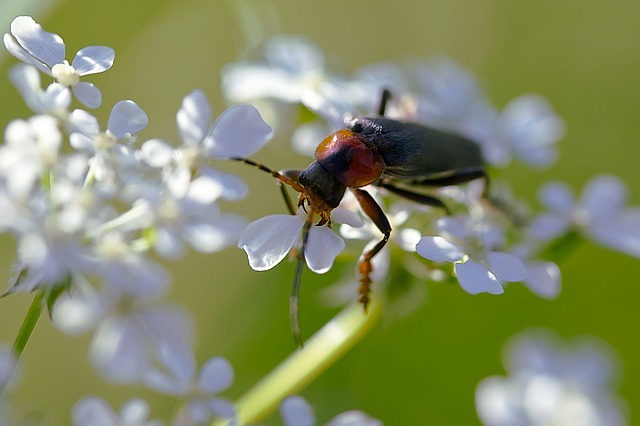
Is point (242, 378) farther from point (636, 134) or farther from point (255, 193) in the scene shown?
point (636, 134)

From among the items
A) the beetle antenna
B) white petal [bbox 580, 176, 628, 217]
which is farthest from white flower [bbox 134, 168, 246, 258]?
white petal [bbox 580, 176, 628, 217]

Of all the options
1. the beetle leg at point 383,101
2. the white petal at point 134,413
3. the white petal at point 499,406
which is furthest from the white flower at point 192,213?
the white petal at point 499,406

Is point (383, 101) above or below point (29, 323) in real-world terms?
A: below

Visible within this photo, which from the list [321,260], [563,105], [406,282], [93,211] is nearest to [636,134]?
[563,105]

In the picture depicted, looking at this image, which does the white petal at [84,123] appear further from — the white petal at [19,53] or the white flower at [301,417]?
the white flower at [301,417]

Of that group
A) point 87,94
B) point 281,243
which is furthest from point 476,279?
point 87,94

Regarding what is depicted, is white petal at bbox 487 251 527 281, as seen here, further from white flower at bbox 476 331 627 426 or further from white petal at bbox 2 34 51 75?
white petal at bbox 2 34 51 75

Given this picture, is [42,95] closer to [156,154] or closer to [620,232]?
[156,154]
